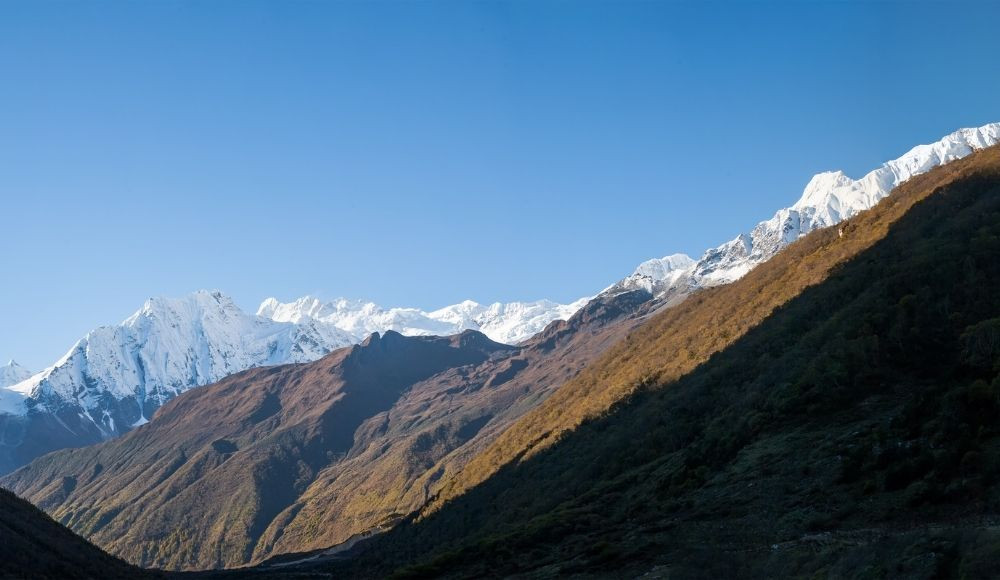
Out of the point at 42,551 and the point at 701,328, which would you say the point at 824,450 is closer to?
the point at 42,551

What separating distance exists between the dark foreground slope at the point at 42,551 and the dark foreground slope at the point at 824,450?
34.2m

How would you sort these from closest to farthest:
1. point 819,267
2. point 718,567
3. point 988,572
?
point 988,572 → point 718,567 → point 819,267

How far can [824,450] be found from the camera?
5644cm

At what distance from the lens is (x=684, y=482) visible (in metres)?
71.5

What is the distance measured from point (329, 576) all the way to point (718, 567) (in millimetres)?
103838

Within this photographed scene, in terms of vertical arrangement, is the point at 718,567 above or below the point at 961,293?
below

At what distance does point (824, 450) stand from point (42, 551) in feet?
250

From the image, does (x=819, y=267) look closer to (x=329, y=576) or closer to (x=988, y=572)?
(x=329, y=576)

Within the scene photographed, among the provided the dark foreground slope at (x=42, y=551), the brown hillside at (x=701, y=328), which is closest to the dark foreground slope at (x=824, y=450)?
the brown hillside at (x=701, y=328)

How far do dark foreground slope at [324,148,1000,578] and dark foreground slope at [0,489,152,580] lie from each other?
3425 cm

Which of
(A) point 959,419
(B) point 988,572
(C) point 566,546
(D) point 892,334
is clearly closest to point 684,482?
(C) point 566,546

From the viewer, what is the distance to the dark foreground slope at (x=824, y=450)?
38.9 m

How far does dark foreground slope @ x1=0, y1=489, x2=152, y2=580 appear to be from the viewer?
72.9 metres

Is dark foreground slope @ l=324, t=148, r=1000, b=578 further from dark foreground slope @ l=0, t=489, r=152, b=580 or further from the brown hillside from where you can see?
dark foreground slope @ l=0, t=489, r=152, b=580
